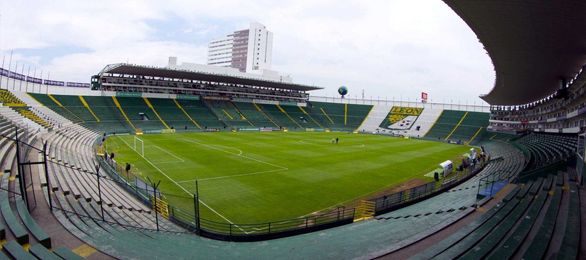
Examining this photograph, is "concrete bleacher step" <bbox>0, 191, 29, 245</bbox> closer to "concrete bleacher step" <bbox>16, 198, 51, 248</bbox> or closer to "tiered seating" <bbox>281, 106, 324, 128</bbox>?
"concrete bleacher step" <bbox>16, 198, 51, 248</bbox>

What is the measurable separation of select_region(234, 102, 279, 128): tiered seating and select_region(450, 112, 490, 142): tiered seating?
144ft

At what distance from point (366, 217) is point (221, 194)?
9966 millimetres

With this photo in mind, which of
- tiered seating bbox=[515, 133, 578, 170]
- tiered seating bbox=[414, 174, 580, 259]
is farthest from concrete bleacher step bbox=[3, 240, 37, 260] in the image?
tiered seating bbox=[515, 133, 578, 170]

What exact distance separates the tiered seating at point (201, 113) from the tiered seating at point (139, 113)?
28.3ft

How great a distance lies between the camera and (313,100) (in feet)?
363

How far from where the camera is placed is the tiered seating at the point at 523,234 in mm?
7301

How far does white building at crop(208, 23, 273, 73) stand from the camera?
17475 centimetres

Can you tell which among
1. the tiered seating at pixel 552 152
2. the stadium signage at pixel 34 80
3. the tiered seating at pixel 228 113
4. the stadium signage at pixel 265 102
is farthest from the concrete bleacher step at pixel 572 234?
the stadium signage at pixel 265 102

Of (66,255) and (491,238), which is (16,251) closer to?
(66,255)

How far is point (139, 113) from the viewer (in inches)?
2726

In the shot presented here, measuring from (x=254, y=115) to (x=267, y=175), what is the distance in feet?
190

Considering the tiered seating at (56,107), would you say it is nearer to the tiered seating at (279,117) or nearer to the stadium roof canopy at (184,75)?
the stadium roof canopy at (184,75)

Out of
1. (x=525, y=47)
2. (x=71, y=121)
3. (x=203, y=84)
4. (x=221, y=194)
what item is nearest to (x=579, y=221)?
(x=525, y=47)

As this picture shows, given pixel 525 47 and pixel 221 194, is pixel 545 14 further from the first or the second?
pixel 221 194
